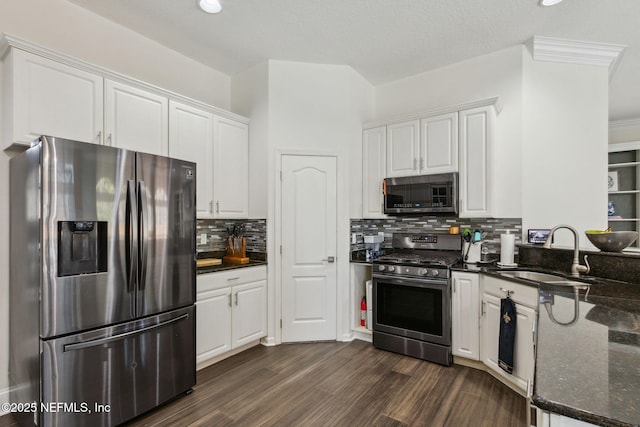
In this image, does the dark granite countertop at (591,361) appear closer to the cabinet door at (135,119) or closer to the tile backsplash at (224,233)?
the tile backsplash at (224,233)

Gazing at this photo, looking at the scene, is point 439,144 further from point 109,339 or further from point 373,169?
point 109,339

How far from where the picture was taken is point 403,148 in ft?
11.6

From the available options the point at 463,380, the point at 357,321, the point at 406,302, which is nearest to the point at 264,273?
the point at 357,321

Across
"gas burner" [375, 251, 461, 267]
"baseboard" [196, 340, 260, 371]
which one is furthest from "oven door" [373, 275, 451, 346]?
"baseboard" [196, 340, 260, 371]

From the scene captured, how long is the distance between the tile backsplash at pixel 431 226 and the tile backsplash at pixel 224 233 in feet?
3.48

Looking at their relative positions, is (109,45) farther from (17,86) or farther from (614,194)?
(614,194)

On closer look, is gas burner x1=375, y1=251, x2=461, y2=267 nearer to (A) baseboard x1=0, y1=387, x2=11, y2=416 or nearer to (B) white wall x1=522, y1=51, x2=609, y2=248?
(B) white wall x1=522, y1=51, x2=609, y2=248

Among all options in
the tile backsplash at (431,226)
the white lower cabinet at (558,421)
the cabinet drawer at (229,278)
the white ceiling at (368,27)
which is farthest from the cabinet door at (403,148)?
the white lower cabinet at (558,421)

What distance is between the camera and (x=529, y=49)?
125 inches

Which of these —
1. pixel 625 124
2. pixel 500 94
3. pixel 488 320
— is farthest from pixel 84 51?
pixel 625 124

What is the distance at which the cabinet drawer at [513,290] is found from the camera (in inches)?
91.6

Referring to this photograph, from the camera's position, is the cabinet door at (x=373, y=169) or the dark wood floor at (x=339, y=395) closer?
the dark wood floor at (x=339, y=395)

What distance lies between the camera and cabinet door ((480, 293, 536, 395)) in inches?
91.4

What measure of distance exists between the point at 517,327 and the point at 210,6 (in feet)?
11.5
